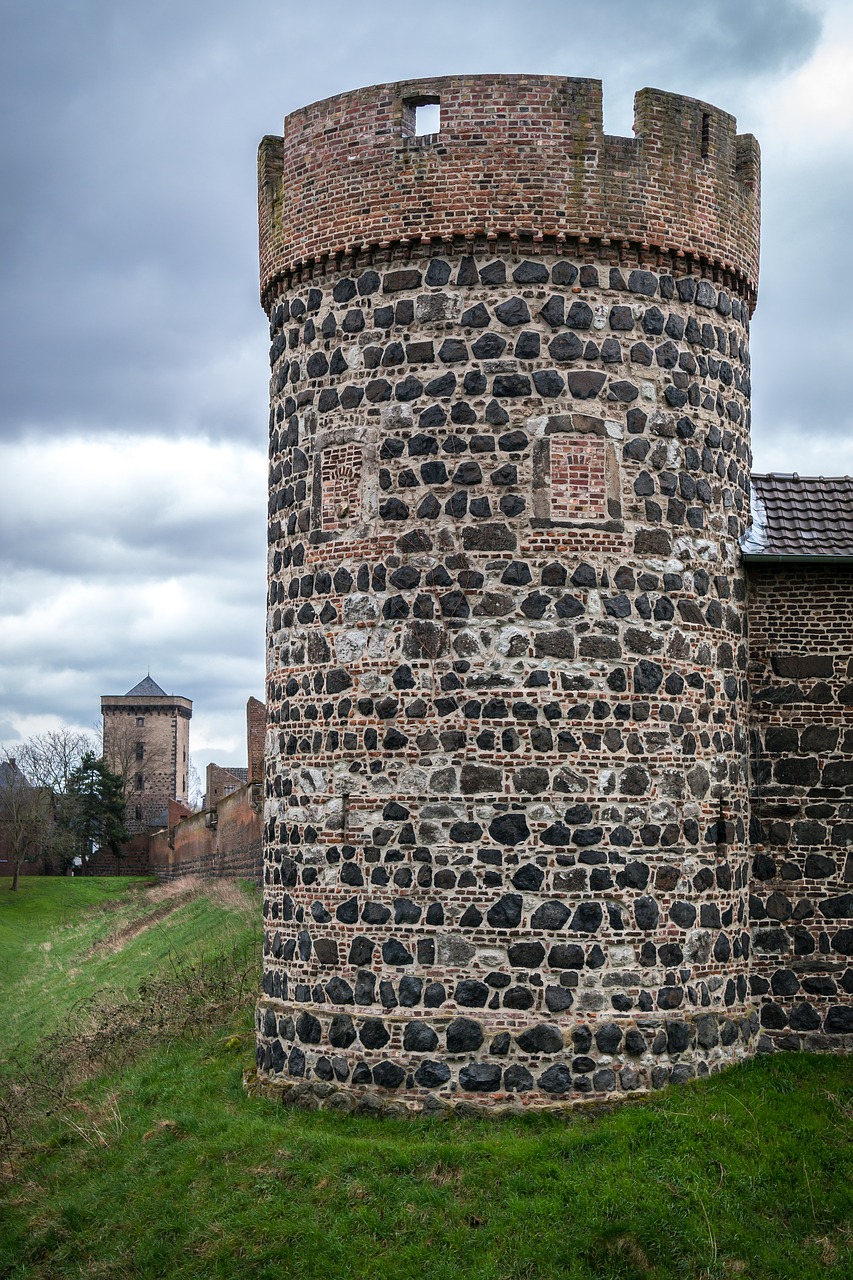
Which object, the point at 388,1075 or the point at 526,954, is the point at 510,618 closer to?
the point at 526,954

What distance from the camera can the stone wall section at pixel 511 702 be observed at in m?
12.5

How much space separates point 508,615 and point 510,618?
0.11 feet

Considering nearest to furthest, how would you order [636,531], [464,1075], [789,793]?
[464,1075] < [636,531] < [789,793]

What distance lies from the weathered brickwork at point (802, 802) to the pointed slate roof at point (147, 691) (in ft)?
230

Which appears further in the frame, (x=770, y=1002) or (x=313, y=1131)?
(x=770, y=1002)

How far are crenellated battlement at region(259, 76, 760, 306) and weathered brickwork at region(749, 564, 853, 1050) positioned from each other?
344cm

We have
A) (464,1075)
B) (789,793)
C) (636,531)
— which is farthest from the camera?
(789,793)

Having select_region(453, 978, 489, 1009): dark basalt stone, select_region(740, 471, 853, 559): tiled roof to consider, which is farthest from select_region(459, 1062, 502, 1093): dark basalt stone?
select_region(740, 471, 853, 559): tiled roof

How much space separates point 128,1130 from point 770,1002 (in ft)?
20.9

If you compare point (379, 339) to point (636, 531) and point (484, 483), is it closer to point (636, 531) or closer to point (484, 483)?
point (484, 483)

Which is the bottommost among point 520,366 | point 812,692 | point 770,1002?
point 770,1002

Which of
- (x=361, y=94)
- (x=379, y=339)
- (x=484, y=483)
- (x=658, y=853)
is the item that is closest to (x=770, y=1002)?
(x=658, y=853)

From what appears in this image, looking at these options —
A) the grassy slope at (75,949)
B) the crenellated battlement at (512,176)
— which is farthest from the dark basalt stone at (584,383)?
the grassy slope at (75,949)

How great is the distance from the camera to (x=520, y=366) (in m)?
13.0
